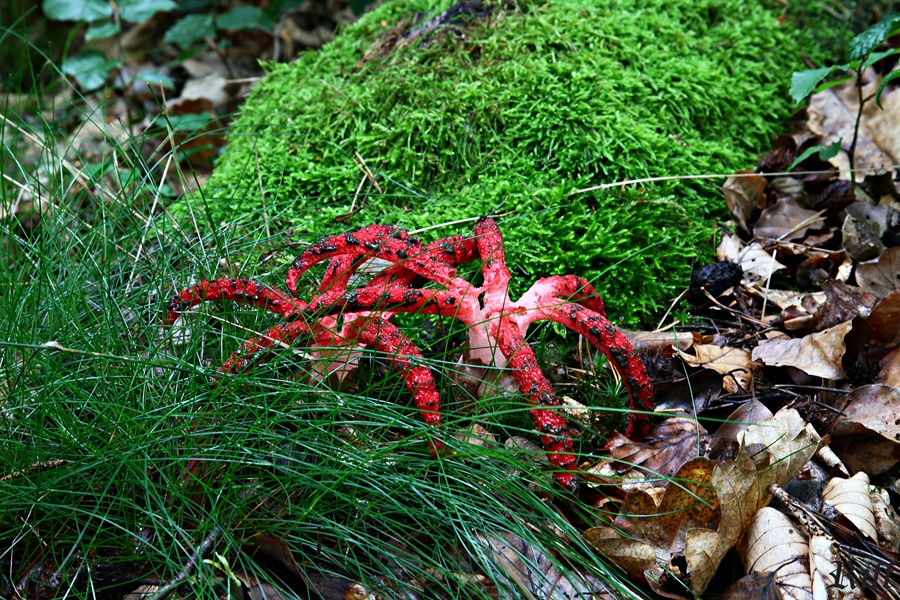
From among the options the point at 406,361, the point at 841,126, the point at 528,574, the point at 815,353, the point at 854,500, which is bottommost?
the point at 528,574

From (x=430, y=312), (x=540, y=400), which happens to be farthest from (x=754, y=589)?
(x=430, y=312)

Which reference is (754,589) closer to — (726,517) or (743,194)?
(726,517)

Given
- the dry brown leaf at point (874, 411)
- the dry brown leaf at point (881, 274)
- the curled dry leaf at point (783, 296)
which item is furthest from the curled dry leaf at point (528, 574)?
the dry brown leaf at point (881, 274)

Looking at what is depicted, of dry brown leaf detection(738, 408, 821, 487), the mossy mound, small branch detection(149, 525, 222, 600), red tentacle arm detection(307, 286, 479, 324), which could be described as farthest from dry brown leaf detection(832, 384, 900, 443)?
small branch detection(149, 525, 222, 600)

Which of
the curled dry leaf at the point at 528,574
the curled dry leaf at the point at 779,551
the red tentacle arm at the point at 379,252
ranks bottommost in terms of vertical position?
the curled dry leaf at the point at 528,574

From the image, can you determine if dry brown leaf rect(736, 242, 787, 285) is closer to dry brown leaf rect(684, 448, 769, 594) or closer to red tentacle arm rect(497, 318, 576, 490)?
dry brown leaf rect(684, 448, 769, 594)

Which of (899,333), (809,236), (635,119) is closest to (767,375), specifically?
(899,333)

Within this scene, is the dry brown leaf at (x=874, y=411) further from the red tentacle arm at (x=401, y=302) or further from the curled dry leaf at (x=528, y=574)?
the red tentacle arm at (x=401, y=302)
